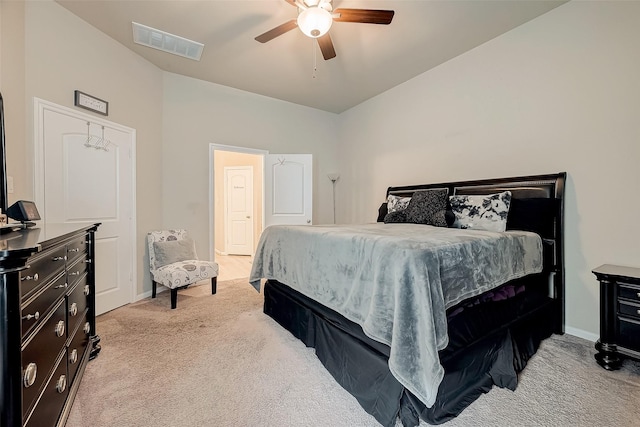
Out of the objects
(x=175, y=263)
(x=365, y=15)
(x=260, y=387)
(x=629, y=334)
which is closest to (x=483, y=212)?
(x=629, y=334)

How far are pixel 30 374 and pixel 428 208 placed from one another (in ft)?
10.1

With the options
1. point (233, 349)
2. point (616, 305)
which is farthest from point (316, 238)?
point (616, 305)

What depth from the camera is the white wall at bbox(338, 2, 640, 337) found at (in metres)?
2.15

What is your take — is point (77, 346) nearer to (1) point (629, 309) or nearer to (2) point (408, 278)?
(2) point (408, 278)

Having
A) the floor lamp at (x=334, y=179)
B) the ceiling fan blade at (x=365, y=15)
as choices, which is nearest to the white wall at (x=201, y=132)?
the floor lamp at (x=334, y=179)

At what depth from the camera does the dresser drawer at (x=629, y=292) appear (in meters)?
1.81

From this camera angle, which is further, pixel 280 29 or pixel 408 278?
pixel 280 29

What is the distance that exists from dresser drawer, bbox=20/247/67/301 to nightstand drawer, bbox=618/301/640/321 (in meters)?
3.36

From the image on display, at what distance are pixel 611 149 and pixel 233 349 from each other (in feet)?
11.7

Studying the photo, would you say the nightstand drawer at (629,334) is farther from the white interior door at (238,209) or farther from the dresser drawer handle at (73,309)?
the white interior door at (238,209)

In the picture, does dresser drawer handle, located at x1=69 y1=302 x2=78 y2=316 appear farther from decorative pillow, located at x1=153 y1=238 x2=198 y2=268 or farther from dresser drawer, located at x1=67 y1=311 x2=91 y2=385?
decorative pillow, located at x1=153 y1=238 x2=198 y2=268

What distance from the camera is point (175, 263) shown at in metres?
3.34

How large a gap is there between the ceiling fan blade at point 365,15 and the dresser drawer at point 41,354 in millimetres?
2647

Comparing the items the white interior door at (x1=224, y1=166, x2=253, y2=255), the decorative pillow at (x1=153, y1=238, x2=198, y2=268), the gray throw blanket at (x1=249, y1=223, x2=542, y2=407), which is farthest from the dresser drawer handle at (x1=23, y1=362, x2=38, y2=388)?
the white interior door at (x1=224, y1=166, x2=253, y2=255)
